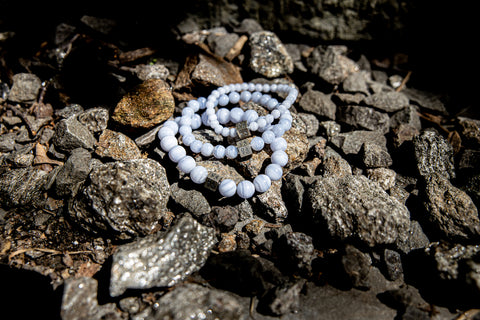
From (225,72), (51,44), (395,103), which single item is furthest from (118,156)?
(395,103)

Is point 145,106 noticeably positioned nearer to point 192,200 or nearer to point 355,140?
point 192,200

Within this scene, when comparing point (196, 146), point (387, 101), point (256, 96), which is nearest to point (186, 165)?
point (196, 146)

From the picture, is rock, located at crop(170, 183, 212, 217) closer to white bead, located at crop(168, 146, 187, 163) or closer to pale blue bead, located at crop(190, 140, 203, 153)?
white bead, located at crop(168, 146, 187, 163)

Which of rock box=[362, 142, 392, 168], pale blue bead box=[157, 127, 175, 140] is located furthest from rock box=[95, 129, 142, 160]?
rock box=[362, 142, 392, 168]

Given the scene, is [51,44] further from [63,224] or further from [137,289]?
[137,289]

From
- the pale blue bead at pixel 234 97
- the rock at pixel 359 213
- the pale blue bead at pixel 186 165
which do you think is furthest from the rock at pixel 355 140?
the pale blue bead at pixel 186 165

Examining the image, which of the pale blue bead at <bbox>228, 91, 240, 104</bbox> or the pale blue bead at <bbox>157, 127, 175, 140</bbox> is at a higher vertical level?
the pale blue bead at <bbox>228, 91, 240, 104</bbox>

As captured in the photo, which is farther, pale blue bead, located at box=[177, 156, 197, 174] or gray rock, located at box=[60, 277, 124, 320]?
pale blue bead, located at box=[177, 156, 197, 174]
